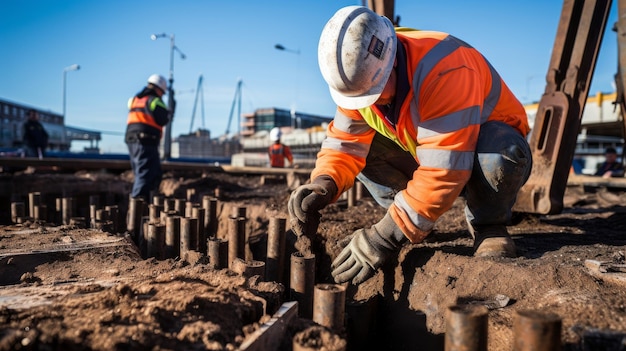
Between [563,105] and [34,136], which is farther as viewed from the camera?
[34,136]

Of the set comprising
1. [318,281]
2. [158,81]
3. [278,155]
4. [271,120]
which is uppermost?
[271,120]

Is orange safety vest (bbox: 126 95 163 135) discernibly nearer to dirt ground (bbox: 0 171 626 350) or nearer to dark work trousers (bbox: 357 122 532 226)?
dirt ground (bbox: 0 171 626 350)

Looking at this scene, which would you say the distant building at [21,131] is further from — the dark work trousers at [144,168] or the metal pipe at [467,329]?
the metal pipe at [467,329]

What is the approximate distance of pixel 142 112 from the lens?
6816 mm

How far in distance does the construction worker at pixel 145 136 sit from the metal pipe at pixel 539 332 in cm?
604

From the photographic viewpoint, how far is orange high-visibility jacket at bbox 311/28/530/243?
240 centimetres

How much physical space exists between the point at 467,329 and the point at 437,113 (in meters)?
1.22

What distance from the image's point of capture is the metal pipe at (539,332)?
153 cm

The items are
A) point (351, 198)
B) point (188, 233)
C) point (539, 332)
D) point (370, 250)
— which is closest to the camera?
point (539, 332)

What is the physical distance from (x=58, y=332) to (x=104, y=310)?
24 cm

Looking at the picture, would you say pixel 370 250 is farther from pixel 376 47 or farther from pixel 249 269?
pixel 376 47

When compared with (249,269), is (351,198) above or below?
above

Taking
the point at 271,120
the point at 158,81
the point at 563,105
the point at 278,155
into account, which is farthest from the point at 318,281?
the point at 271,120

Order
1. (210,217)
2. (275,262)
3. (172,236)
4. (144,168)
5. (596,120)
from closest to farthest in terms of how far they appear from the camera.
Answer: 1. (275,262)
2. (172,236)
3. (210,217)
4. (144,168)
5. (596,120)
